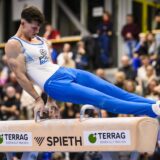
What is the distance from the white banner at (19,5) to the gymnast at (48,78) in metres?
11.0

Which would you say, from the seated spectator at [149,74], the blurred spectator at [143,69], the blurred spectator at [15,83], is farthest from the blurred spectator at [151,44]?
the blurred spectator at [15,83]

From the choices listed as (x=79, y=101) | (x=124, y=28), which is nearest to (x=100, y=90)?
(x=79, y=101)

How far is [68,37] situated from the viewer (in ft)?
54.2

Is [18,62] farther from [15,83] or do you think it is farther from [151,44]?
[15,83]

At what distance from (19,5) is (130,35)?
478cm

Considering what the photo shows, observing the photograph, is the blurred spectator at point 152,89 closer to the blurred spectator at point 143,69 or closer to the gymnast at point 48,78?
the blurred spectator at point 143,69

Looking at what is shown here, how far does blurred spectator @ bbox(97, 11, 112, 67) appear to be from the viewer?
14.3 metres

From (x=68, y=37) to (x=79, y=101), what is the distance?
10.3 m

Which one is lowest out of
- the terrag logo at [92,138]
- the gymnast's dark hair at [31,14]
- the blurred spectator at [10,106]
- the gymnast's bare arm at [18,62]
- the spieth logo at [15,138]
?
the blurred spectator at [10,106]

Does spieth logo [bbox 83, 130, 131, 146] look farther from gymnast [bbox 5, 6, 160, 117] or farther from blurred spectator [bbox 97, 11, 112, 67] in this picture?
blurred spectator [bbox 97, 11, 112, 67]

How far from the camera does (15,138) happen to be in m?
6.23

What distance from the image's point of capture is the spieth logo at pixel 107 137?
5.63 m

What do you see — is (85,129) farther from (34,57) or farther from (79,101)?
(34,57)

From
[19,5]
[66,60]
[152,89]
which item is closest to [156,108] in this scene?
[152,89]
